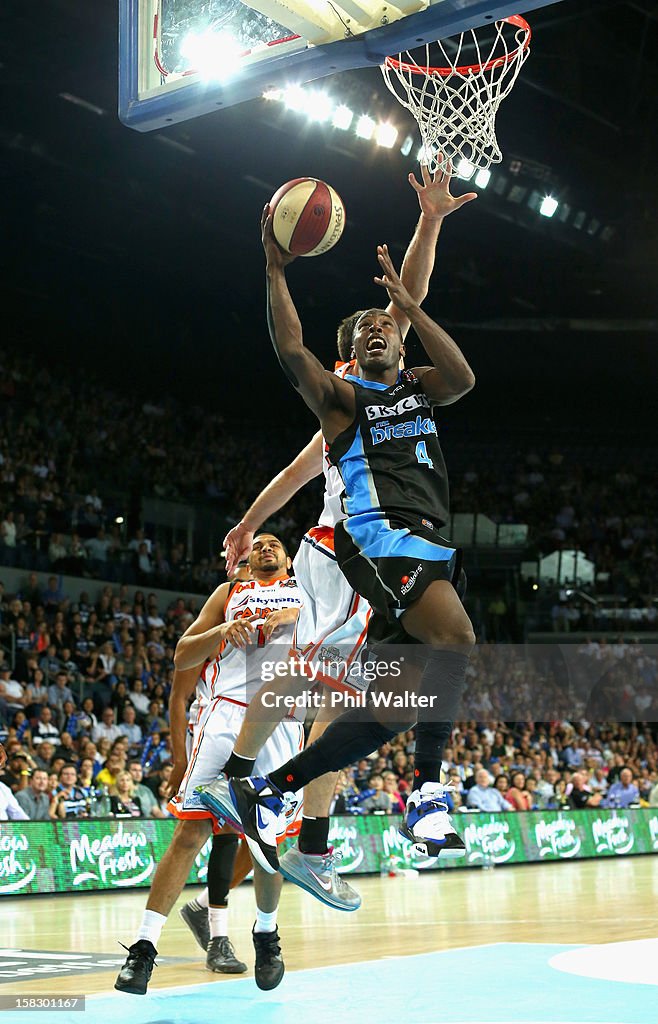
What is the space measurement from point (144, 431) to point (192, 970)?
57.5 ft

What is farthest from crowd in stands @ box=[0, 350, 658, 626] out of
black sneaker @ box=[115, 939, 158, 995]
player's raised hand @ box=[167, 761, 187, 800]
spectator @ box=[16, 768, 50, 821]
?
black sneaker @ box=[115, 939, 158, 995]

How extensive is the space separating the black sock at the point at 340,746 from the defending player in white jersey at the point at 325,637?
1.24 feet

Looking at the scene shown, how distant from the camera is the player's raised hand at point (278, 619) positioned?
673 cm

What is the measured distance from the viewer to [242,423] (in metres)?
27.5

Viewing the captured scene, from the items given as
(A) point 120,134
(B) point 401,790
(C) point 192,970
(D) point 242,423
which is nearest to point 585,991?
(C) point 192,970

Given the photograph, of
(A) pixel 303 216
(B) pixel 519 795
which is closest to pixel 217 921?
(A) pixel 303 216

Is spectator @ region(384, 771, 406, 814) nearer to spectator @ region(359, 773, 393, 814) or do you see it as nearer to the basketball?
spectator @ region(359, 773, 393, 814)

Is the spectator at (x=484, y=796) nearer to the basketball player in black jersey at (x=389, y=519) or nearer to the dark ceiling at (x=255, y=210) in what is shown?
the dark ceiling at (x=255, y=210)

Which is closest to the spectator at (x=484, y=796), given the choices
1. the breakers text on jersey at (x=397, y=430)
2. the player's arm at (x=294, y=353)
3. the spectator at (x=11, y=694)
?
the spectator at (x=11, y=694)

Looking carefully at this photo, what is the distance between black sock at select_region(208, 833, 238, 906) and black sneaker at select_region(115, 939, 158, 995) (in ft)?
4.78

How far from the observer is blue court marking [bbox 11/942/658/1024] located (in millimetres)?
5480

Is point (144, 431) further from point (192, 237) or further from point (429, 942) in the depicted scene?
point (429, 942)

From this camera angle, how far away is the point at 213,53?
656 cm

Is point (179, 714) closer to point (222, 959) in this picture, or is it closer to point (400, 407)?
point (222, 959)
